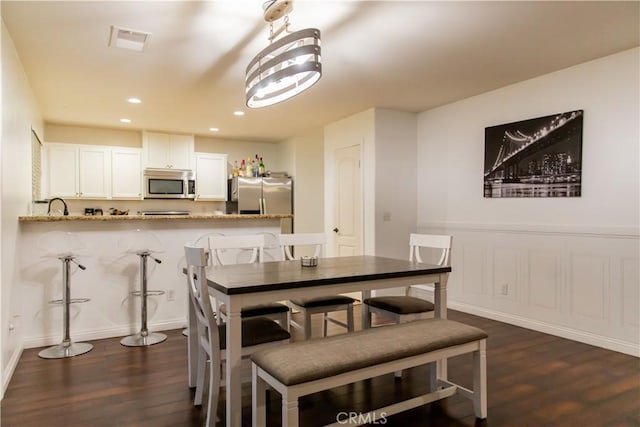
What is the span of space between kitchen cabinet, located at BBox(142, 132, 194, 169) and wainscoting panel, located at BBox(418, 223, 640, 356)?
4174 mm

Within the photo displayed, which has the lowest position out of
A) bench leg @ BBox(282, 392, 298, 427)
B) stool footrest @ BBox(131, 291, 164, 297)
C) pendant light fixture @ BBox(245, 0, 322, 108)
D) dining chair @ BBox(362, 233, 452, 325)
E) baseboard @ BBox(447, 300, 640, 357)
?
baseboard @ BBox(447, 300, 640, 357)

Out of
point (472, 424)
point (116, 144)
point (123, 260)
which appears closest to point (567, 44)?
point (472, 424)

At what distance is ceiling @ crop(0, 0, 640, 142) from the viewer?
2551mm

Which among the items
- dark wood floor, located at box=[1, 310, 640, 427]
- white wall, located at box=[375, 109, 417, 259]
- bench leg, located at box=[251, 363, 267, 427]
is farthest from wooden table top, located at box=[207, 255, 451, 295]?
white wall, located at box=[375, 109, 417, 259]

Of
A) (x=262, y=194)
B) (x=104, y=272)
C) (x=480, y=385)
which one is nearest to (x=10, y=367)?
(x=104, y=272)

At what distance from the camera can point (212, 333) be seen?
2.00 m

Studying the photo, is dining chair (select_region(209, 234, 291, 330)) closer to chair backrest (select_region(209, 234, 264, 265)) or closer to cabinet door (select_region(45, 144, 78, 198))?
chair backrest (select_region(209, 234, 264, 265))

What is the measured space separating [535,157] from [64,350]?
451cm

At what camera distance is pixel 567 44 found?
308 cm

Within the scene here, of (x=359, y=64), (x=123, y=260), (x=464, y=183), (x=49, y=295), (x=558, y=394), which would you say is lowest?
(x=558, y=394)

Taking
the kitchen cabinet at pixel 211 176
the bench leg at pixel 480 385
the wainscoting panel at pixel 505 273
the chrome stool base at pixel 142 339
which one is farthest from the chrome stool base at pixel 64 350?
the wainscoting panel at pixel 505 273

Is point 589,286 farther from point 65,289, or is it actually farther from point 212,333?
point 65,289

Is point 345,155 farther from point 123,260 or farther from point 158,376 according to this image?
point 158,376

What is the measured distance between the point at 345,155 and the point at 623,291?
11.0 ft
